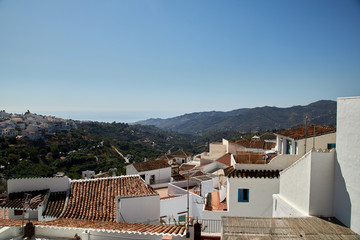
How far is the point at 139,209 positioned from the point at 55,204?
3.94 metres

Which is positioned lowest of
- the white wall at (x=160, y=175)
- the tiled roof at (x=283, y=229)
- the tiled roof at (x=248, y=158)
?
the white wall at (x=160, y=175)

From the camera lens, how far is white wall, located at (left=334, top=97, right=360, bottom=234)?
5727 millimetres

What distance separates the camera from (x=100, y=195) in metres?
11.7

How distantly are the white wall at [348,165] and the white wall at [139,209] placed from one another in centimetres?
757

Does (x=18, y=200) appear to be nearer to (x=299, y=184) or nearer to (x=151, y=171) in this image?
(x=299, y=184)

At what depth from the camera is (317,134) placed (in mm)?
11508

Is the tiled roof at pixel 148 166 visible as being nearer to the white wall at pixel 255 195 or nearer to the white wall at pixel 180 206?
the white wall at pixel 180 206

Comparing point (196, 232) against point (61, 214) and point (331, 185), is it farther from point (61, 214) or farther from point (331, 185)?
point (61, 214)

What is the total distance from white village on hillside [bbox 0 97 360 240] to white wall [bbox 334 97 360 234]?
0.03 m

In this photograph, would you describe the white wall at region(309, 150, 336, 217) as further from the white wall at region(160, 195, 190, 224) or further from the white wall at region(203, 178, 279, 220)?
the white wall at region(160, 195, 190, 224)

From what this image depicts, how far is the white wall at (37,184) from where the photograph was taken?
37.6ft

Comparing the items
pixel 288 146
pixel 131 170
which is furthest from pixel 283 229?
pixel 131 170

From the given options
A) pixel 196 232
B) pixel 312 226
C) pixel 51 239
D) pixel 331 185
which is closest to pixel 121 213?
pixel 51 239

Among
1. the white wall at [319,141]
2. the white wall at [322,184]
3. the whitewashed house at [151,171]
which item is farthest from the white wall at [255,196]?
the whitewashed house at [151,171]
